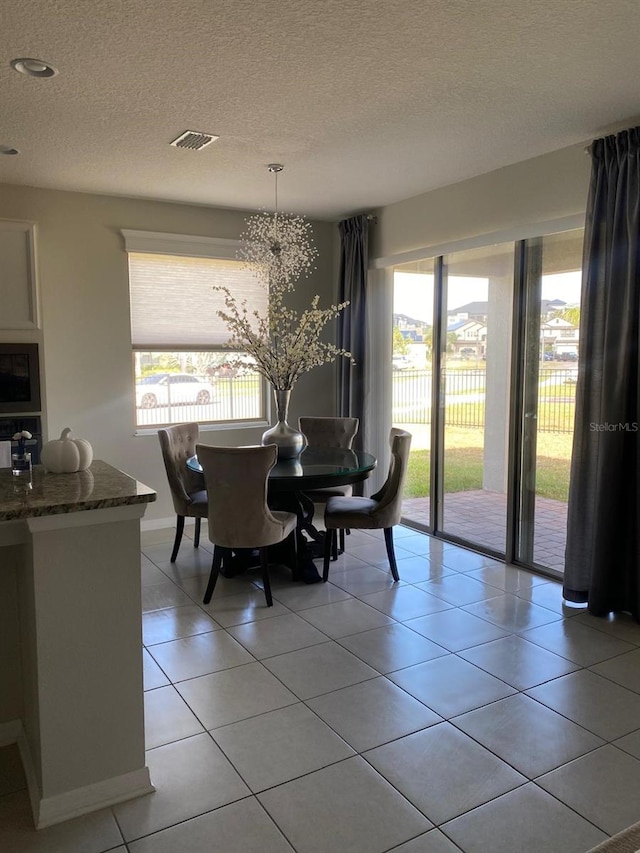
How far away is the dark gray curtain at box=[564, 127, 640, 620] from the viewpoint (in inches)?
143

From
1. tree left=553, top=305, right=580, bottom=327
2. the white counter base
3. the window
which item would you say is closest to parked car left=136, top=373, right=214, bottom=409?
the window

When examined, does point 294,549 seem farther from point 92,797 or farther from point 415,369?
point 92,797

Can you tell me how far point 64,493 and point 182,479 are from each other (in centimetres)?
276

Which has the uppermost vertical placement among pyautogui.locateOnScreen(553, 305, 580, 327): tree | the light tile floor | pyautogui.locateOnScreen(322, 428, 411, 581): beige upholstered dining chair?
pyautogui.locateOnScreen(553, 305, 580, 327): tree

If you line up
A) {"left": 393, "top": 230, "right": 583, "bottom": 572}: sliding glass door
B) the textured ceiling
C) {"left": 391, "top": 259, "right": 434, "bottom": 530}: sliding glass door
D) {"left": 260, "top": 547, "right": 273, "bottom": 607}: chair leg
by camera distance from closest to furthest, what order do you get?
the textured ceiling → {"left": 260, "top": 547, "right": 273, "bottom": 607}: chair leg → {"left": 393, "top": 230, "right": 583, "bottom": 572}: sliding glass door → {"left": 391, "top": 259, "right": 434, "bottom": 530}: sliding glass door

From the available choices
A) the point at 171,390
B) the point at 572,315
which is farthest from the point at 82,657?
the point at 171,390

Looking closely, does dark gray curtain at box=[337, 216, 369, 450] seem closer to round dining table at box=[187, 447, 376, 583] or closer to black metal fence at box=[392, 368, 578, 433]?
black metal fence at box=[392, 368, 578, 433]

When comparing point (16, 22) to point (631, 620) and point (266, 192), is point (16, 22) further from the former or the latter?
point (631, 620)

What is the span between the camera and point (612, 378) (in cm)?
373

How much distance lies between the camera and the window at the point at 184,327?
18.3 ft

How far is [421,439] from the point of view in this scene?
560 cm

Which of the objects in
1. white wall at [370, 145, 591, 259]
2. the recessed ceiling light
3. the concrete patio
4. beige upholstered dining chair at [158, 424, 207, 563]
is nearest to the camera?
the recessed ceiling light

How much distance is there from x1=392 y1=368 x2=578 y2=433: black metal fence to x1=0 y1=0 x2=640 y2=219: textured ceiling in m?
1.47

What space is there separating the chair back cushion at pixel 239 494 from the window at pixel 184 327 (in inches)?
76.0
